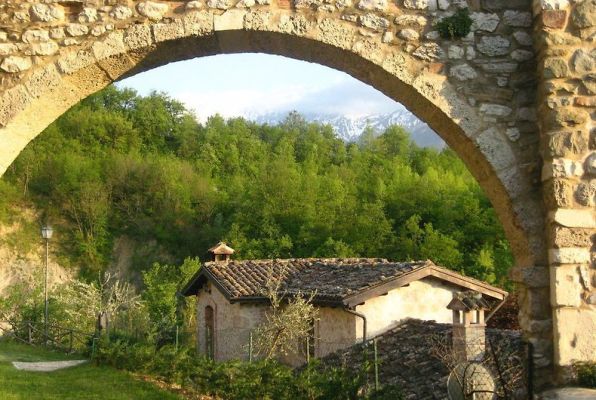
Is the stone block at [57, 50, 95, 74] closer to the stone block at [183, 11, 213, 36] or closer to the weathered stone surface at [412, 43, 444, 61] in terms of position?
the stone block at [183, 11, 213, 36]

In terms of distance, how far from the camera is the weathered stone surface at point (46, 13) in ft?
14.6

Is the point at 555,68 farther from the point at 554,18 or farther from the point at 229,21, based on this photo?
the point at 229,21

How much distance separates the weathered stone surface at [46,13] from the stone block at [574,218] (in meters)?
3.45

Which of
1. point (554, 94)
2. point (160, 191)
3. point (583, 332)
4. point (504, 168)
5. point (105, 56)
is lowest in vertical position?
point (583, 332)

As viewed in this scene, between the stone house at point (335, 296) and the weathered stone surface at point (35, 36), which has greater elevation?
the weathered stone surface at point (35, 36)

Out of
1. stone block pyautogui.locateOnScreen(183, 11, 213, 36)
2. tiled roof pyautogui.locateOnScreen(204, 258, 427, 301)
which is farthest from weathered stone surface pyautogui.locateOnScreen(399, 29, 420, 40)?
tiled roof pyautogui.locateOnScreen(204, 258, 427, 301)

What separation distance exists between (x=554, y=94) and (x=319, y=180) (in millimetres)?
27934

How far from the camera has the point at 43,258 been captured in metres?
29.0

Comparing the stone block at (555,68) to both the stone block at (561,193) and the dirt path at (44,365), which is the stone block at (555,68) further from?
the dirt path at (44,365)

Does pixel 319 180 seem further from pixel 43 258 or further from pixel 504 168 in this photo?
pixel 504 168

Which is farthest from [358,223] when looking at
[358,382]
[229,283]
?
[358,382]

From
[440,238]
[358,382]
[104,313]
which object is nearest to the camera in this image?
[358,382]

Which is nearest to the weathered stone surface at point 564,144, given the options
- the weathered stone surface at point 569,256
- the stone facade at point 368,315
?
the weathered stone surface at point 569,256

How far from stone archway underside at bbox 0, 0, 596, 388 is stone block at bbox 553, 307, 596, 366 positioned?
0.01m
